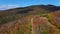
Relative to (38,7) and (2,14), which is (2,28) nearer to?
(2,14)

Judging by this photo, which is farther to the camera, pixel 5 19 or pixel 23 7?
pixel 23 7

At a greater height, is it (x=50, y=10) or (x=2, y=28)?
(x=50, y=10)

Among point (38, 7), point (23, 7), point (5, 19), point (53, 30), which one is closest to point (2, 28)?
point (5, 19)

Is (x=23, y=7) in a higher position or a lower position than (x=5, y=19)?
higher

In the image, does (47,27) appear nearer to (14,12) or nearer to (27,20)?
(27,20)

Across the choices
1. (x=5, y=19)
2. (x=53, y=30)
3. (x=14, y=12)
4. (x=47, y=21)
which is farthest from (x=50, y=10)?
(x=5, y=19)

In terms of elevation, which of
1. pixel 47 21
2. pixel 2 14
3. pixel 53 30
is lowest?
pixel 53 30
